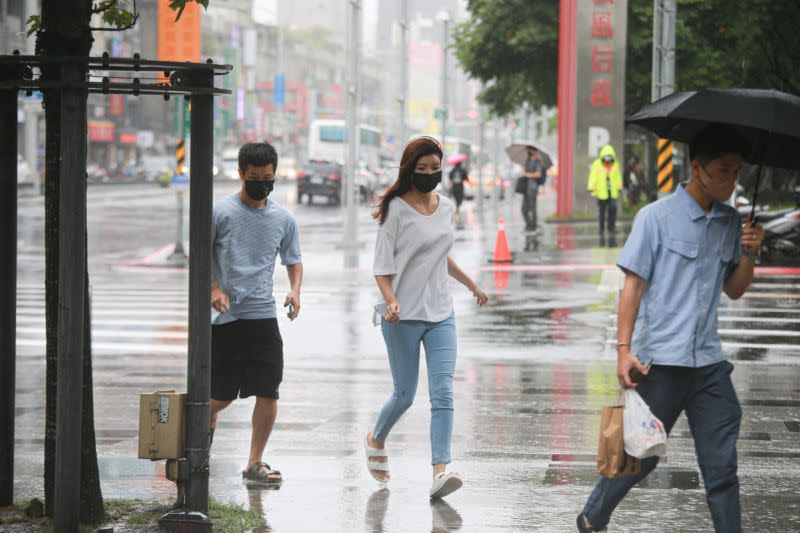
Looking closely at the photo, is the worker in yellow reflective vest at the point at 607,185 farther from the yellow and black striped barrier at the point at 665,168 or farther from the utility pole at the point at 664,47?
the utility pole at the point at 664,47

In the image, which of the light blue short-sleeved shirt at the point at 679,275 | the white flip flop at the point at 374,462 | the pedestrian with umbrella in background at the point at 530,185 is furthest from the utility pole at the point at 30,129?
the light blue short-sleeved shirt at the point at 679,275

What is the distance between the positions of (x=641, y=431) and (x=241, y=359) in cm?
292

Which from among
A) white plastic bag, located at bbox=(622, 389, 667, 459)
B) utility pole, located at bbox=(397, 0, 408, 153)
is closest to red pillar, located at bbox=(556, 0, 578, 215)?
utility pole, located at bbox=(397, 0, 408, 153)

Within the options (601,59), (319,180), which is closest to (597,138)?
(601,59)

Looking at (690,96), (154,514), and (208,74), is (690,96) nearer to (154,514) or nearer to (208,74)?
(208,74)

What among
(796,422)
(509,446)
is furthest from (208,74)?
(796,422)

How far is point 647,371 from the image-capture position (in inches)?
224

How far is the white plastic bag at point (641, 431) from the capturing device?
553 centimetres

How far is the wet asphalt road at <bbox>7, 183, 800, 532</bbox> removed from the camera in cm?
739

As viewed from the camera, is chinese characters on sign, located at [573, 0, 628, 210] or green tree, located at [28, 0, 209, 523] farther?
chinese characters on sign, located at [573, 0, 628, 210]

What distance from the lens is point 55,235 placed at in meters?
6.48

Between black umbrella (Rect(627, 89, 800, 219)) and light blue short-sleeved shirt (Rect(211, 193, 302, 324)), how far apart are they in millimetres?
2541

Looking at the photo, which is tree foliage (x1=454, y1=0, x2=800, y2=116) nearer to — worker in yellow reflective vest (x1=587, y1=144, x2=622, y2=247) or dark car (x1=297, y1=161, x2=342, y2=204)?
worker in yellow reflective vest (x1=587, y1=144, x2=622, y2=247)

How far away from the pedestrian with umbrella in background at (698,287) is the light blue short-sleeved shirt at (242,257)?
2.68 m
